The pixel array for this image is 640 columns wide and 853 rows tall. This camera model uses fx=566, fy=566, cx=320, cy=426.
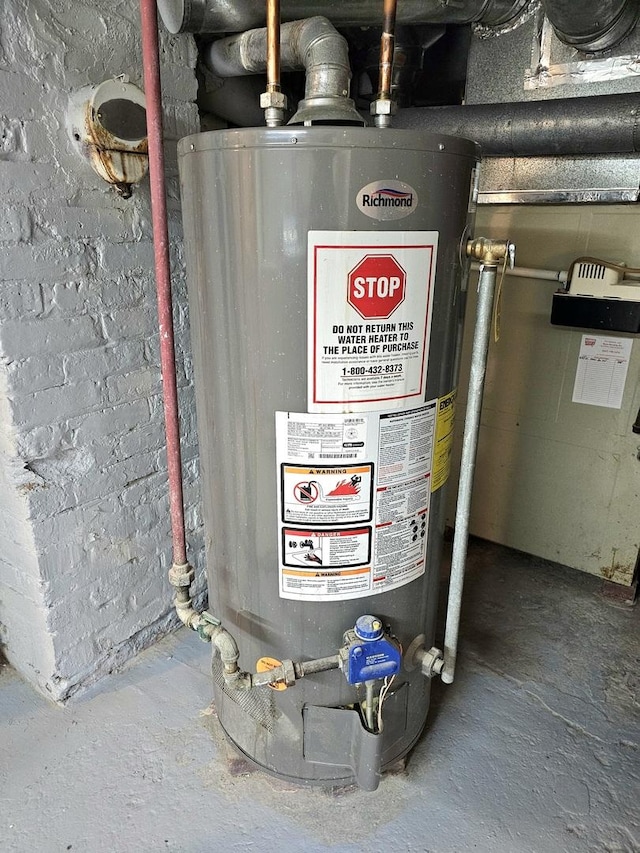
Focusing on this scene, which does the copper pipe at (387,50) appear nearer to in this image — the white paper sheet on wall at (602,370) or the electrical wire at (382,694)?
the electrical wire at (382,694)

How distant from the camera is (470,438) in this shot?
43.2 inches

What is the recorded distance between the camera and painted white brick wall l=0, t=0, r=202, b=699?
1135 millimetres

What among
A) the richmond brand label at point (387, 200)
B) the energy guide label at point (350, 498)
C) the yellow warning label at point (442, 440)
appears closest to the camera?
the richmond brand label at point (387, 200)

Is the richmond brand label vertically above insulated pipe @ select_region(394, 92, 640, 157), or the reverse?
insulated pipe @ select_region(394, 92, 640, 157)

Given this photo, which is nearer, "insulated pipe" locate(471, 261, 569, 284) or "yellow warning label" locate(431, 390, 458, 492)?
"yellow warning label" locate(431, 390, 458, 492)

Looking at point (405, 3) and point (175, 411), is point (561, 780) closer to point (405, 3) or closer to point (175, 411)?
point (175, 411)

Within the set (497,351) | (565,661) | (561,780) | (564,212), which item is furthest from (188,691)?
(564,212)

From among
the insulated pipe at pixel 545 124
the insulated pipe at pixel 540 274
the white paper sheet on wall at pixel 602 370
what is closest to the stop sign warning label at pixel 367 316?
the insulated pipe at pixel 545 124

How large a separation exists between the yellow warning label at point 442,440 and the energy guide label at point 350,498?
0.02 metres

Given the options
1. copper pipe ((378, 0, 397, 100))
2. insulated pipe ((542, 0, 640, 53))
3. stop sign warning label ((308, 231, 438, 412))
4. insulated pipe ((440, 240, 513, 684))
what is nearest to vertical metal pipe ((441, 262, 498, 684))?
insulated pipe ((440, 240, 513, 684))

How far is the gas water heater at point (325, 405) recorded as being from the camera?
34.5 inches

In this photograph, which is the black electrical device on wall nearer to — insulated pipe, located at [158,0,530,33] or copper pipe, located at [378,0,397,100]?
insulated pipe, located at [158,0,530,33]

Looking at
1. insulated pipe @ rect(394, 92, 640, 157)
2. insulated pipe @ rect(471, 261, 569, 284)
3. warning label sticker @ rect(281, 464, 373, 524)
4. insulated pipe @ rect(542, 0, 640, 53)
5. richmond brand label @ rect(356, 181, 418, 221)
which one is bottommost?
warning label sticker @ rect(281, 464, 373, 524)

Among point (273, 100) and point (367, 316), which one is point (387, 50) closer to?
point (273, 100)
